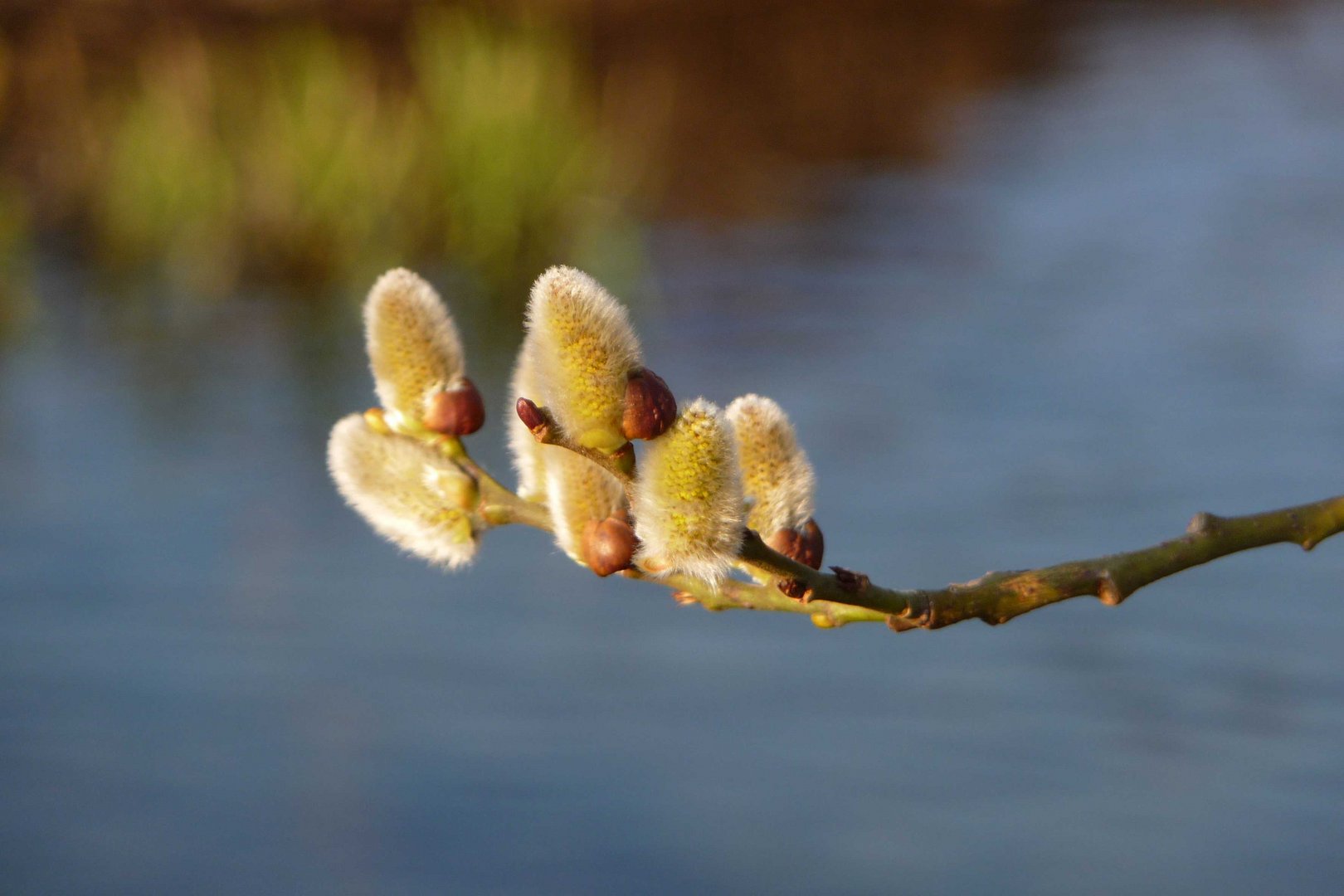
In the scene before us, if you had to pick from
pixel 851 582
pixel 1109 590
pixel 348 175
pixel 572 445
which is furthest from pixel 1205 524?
pixel 348 175

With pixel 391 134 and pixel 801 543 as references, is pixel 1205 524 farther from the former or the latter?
pixel 391 134

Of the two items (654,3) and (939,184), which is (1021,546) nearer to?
(939,184)

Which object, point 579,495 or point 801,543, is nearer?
point 579,495

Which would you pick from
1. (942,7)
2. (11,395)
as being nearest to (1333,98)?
(942,7)

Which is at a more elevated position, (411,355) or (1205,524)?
(411,355)

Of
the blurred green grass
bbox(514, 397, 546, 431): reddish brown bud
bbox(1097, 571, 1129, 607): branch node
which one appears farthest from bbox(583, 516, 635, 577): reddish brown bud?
the blurred green grass

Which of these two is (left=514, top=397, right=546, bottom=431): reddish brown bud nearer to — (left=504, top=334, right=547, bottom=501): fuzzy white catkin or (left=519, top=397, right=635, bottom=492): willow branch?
(left=519, top=397, right=635, bottom=492): willow branch
